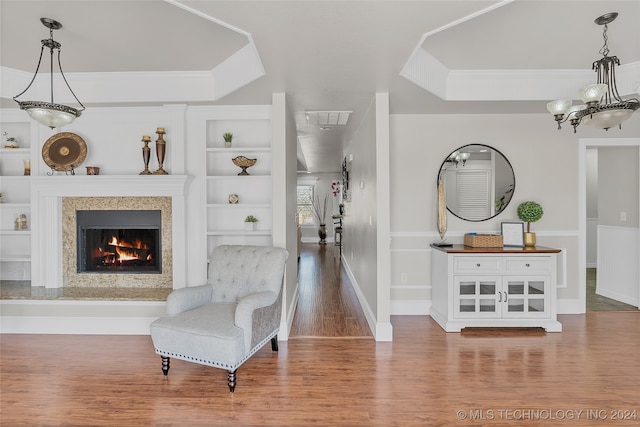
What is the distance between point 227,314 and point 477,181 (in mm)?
3197

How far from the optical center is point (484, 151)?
160 inches

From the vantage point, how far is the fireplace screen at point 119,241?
3902mm

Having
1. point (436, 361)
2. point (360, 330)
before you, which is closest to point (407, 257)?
point (360, 330)

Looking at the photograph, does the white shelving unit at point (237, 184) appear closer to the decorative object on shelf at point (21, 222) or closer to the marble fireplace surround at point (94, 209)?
the marble fireplace surround at point (94, 209)

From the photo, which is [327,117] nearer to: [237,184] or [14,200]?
[237,184]

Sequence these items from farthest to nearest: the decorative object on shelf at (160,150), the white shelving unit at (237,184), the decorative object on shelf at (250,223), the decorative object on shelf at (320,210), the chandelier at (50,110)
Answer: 1. the decorative object on shelf at (320,210)
2. the white shelving unit at (237,184)
3. the decorative object on shelf at (250,223)
4. the decorative object on shelf at (160,150)
5. the chandelier at (50,110)

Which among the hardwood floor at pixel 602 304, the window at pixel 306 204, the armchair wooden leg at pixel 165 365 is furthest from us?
the window at pixel 306 204

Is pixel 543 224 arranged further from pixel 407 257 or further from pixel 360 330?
pixel 360 330

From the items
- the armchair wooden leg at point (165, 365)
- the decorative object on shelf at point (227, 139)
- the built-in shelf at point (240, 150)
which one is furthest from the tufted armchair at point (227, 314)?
the decorative object on shelf at point (227, 139)

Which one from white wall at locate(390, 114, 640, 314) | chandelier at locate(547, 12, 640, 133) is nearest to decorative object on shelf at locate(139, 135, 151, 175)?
white wall at locate(390, 114, 640, 314)

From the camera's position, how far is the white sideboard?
350 centimetres

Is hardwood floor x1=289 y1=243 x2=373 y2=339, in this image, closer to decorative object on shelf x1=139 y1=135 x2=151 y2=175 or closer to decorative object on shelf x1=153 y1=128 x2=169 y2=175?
decorative object on shelf x1=153 y1=128 x2=169 y2=175

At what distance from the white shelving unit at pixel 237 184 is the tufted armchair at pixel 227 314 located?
2.52ft

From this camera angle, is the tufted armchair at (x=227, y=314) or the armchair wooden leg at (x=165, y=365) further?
the armchair wooden leg at (x=165, y=365)
